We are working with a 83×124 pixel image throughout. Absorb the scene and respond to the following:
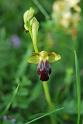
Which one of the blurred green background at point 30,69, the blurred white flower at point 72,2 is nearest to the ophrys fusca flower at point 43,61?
the blurred green background at point 30,69

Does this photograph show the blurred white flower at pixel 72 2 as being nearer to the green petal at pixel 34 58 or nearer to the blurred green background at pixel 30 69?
the blurred green background at pixel 30 69

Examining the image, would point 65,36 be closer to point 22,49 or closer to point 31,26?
point 22,49

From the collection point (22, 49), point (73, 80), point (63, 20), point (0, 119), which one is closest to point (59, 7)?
point (63, 20)

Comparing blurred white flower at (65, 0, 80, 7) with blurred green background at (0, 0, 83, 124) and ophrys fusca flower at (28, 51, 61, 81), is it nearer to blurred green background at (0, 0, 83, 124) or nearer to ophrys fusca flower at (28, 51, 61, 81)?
blurred green background at (0, 0, 83, 124)

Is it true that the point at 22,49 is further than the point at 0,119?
Yes

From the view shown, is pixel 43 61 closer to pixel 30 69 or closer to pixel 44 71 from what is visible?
pixel 44 71

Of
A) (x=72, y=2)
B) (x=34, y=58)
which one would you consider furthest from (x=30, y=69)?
(x=34, y=58)

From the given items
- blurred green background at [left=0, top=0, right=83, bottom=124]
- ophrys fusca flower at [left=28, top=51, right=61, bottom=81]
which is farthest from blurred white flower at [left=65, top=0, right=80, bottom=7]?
ophrys fusca flower at [left=28, top=51, right=61, bottom=81]
